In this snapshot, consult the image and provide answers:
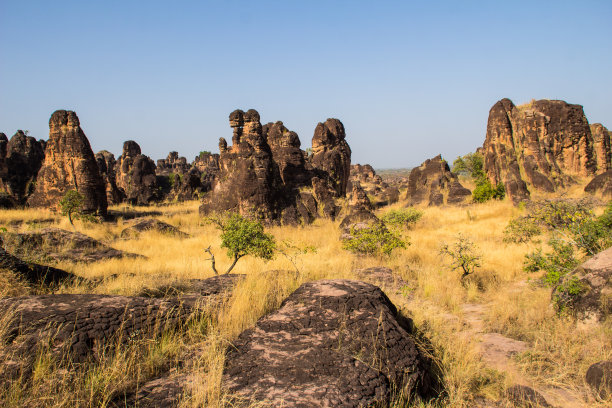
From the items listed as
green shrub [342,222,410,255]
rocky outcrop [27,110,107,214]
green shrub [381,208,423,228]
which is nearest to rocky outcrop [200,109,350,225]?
green shrub [381,208,423,228]

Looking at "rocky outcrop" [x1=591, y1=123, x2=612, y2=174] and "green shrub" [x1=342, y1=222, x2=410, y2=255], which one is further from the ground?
"rocky outcrop" [x1=591, y1=123, x2=612, y2=174]

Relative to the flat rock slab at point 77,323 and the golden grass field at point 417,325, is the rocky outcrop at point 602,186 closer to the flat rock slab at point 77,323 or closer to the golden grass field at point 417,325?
the golden grass field at point 417,325

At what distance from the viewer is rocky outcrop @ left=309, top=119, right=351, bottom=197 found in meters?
31.4

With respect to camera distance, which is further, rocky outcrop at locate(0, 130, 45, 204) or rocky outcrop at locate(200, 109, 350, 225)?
rocky outcrop at locate(0, 130, 45, 204)

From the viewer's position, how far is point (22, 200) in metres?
25.5

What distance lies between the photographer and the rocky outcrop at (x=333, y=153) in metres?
31.4

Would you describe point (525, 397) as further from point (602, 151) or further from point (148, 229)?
point (602, 151)

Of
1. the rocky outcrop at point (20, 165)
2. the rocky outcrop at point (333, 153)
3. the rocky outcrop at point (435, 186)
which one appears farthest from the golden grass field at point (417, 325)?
the rocky outcrop at point (20, 165)

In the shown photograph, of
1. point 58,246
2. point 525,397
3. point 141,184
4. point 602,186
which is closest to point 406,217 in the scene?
point 602,186

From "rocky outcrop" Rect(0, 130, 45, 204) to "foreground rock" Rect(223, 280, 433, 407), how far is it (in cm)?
2927

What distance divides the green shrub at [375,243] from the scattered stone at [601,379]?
682 cm

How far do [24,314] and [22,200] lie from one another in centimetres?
2819

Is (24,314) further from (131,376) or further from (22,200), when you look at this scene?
(22,200)

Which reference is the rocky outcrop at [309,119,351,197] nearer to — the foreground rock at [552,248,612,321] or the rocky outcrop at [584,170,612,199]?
the rocky outcrop at [584,170,612,199]
